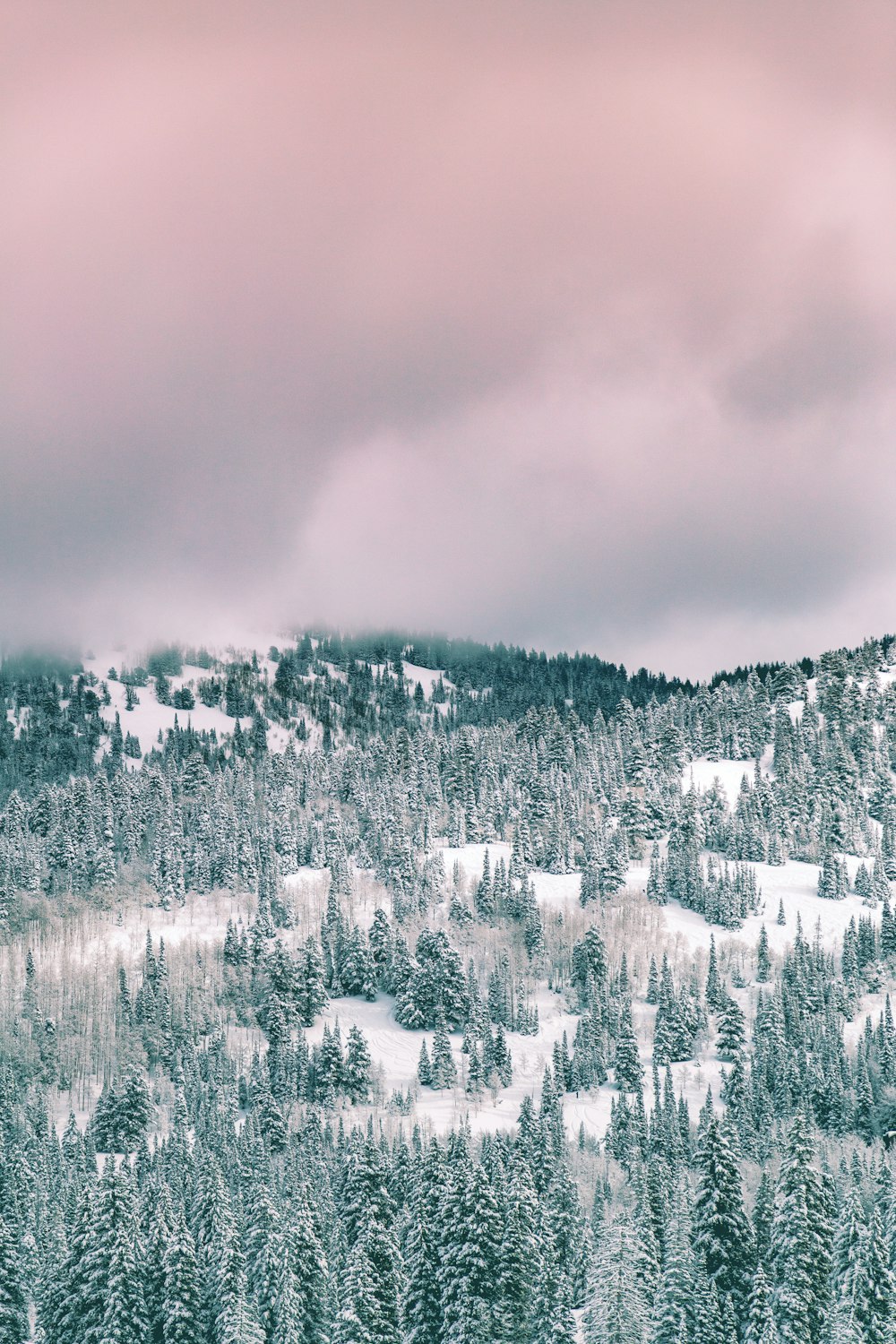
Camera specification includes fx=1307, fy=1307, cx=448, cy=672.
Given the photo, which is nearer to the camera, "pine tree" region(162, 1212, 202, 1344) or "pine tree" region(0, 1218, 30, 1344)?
"pine tree" region(162, 1212, 202, 1344)

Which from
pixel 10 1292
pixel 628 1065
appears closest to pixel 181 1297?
pixel 10 1292

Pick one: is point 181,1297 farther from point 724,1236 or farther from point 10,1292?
point 724,1236

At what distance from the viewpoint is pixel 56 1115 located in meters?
182

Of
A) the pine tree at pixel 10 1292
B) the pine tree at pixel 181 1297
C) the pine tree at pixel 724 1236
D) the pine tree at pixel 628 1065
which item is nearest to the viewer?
the pine tree at pixel 724 1236

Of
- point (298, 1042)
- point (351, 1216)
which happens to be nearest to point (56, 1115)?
point (298, 1042)

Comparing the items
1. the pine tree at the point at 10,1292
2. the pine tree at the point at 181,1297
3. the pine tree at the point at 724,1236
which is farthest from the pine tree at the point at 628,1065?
the pine tree at the point at 181,1297

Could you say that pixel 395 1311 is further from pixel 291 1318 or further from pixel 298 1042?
pixel 298 1042

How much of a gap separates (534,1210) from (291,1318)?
59.2 feet

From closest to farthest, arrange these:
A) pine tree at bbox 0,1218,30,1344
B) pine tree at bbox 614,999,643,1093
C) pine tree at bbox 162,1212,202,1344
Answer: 1. pine tree at bbox 162,1212,202,1344
2. pine tree at bbox 0,1218,30,1344
3. pine tree at bbox 614,999,643,1093

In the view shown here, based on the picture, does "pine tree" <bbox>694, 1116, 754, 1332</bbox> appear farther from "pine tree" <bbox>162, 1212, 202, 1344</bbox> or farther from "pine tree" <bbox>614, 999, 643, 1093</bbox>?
"pine tree" <bbox>614, 999, 643, 1093</bbox>

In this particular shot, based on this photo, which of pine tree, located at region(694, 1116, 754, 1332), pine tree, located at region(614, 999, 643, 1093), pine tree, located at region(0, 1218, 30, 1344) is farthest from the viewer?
pine tree, located at region(614, 999, 643, 1093)

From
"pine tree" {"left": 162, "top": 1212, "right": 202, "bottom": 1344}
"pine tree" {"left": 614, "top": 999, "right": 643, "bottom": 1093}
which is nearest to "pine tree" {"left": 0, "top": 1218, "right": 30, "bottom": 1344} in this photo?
"pine tree" {"left": 162, "top": 1212, "right": 202, "bottom": 1344}

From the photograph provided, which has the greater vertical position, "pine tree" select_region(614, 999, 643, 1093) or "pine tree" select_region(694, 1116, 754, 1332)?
"pine tree" select_region(694, 1116, 754, 1332)

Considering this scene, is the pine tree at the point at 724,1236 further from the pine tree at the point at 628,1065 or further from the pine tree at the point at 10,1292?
the pine tree at the point at 628,1065
